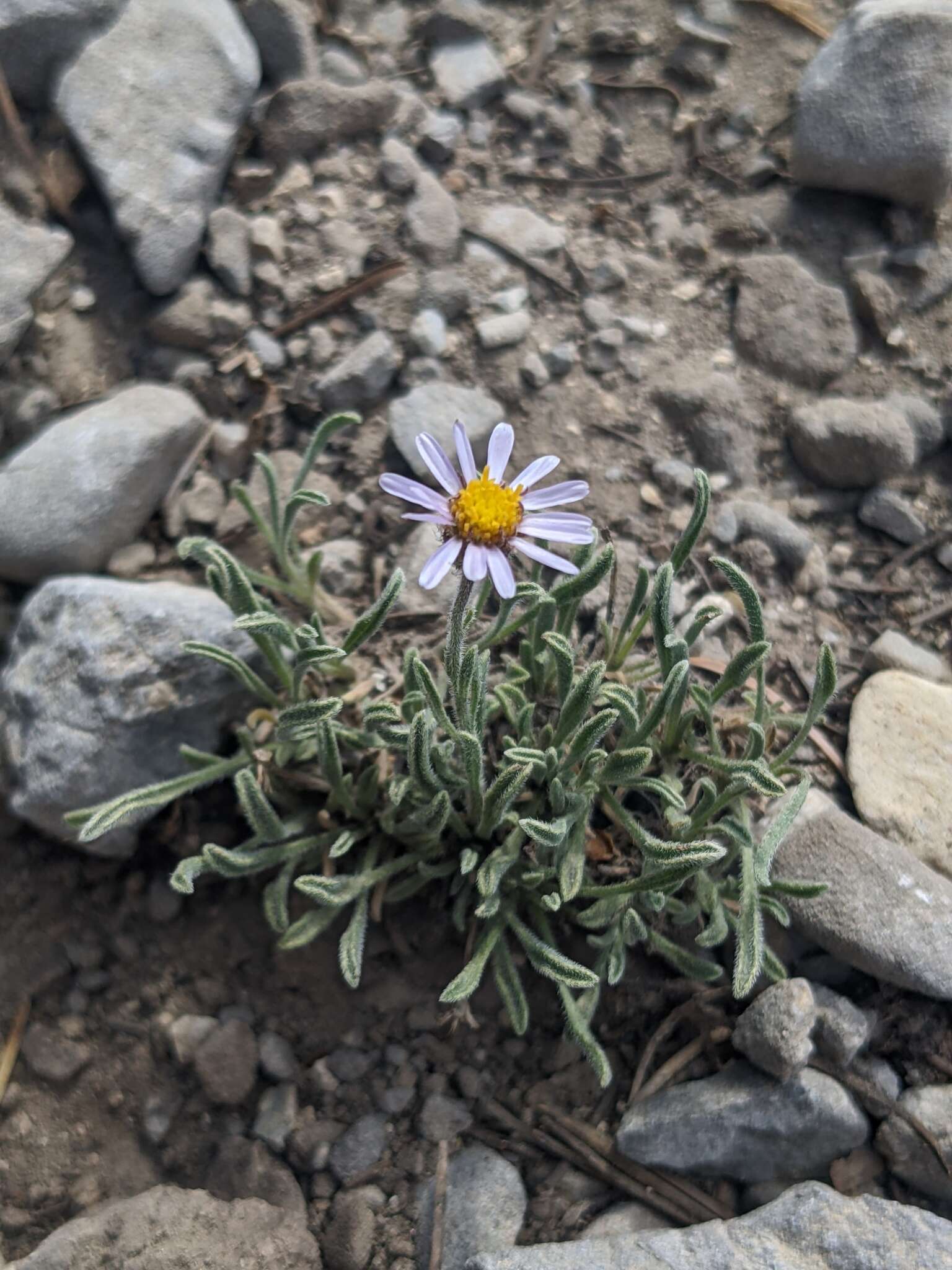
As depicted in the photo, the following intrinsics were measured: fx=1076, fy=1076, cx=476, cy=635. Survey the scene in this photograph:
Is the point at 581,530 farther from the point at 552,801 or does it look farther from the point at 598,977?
the point at 598,977

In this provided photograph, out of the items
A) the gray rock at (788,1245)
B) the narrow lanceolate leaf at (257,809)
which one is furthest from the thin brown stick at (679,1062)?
the narrow lanceolate leaf at (257,809)

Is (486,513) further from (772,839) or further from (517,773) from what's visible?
(772,839)

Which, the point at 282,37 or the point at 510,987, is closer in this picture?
the point at 510,987

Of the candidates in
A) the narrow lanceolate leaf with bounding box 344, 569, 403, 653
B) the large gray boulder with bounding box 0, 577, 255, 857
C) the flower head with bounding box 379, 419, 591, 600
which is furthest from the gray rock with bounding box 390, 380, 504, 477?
the flower head with bounding box 379, 419, 591, 600

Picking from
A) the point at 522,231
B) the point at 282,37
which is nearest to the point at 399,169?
the point at 522,231

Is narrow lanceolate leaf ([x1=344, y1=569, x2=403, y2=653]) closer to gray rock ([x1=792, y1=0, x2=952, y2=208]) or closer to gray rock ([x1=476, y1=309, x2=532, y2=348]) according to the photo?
gray rock ([x1=476, y1=309, x2=532, y2=348])
